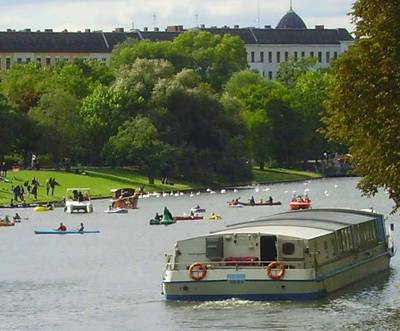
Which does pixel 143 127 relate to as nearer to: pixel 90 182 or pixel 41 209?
pixel 90 182

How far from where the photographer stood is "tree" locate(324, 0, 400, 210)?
2350 inches

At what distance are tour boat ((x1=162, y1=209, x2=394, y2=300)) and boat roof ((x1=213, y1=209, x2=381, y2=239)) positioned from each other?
1.5 inches

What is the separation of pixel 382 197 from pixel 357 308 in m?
85.8

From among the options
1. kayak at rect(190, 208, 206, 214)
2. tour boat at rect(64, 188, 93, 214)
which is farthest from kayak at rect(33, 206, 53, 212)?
kayak at rect(190, 208, 206, 214)

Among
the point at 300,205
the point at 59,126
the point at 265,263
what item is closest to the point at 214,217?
the point at 300,205

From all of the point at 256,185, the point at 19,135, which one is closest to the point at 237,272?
the point at 19,135

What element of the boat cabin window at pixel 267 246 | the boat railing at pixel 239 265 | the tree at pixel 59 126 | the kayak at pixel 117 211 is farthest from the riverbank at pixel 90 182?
the boat railing at pixel 239 265

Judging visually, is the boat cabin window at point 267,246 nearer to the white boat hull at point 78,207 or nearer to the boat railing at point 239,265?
the boat railing at point 239,265

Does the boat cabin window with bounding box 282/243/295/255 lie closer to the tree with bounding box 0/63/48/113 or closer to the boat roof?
the boat roof

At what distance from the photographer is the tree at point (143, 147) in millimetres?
167000

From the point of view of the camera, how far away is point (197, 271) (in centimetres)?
6438

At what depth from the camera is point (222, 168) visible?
174875 mm

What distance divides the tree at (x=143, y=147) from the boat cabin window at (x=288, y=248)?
99.7 m

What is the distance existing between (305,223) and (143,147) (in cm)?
9602
